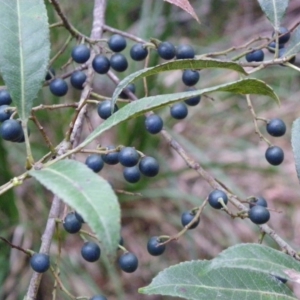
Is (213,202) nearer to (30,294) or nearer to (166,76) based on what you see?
(30,294)

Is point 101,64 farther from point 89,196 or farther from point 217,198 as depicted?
point 89,196

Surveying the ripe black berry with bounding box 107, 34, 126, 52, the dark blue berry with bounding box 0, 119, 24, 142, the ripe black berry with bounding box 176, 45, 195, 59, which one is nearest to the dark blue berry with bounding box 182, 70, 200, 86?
the ripe black berry with bounding box 176, 45, 195, 59

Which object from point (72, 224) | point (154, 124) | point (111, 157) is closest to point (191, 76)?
point (154, 124)

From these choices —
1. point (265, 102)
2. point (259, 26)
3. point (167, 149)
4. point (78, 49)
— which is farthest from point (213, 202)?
point (259, 26)

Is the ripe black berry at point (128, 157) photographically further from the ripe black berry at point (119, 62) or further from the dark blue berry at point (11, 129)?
the ripe black berry at point (119, 62)

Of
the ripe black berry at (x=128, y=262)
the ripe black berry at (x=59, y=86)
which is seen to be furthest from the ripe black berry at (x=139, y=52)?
the ripe black berry at (x=128, y=262)
